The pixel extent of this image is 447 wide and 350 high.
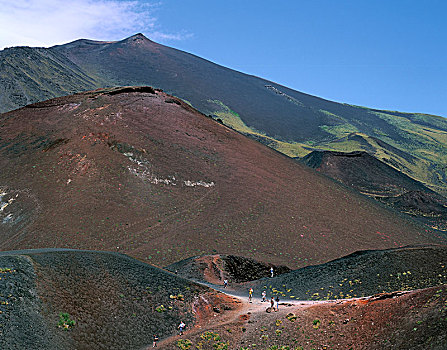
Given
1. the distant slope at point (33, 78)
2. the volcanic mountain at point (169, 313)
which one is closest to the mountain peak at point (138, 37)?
the distant slope at point (33, 78)

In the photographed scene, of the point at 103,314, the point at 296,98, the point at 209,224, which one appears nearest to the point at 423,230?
the point at 209,224

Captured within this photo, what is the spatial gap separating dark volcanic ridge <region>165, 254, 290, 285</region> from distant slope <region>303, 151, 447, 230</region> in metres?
39.0

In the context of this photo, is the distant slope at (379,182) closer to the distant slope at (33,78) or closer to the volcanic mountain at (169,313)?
the volcanic mountain at (169,313)

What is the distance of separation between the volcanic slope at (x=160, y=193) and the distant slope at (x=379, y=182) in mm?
18421

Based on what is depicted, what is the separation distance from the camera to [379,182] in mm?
72625

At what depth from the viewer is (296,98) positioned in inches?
6348

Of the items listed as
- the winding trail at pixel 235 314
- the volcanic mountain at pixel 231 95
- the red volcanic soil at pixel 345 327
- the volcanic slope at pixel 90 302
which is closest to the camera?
the red volcanic soil at pixel 345 327

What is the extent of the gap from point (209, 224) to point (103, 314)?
19758mm

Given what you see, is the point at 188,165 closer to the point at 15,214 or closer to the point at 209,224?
the point at 209,224

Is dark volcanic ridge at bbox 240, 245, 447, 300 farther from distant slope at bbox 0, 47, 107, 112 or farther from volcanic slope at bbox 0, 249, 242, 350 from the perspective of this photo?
distant slope at bbox 0, 47, 107, 112

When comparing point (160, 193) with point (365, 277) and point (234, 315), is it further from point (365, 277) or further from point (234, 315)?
point (365, 277)

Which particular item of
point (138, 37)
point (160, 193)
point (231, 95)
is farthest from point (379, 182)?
point (138, 37)

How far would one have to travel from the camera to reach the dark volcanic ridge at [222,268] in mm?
24750

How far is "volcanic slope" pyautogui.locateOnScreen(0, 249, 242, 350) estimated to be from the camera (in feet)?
39.1
